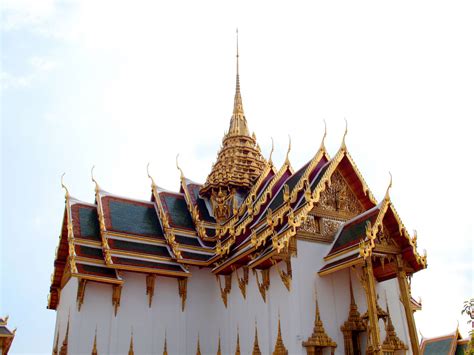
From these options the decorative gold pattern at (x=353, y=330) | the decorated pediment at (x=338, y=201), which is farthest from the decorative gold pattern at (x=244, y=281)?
the decorative gold pattern at (x=353, y=330)

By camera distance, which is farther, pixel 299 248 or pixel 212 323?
pixel 212 323

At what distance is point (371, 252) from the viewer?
8.60m

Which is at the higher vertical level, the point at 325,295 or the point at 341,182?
the point at 341,182

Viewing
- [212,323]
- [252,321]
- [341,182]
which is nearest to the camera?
[252,321]

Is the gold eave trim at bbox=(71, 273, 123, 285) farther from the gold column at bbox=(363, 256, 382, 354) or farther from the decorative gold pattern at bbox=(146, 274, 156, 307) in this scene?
the gold column at bbox=(363, 256, 382, 354)

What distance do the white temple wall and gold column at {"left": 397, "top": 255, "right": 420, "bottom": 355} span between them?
759 mm

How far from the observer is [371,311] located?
324 inches

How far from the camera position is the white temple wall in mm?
9125

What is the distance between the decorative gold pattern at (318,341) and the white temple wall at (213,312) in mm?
109

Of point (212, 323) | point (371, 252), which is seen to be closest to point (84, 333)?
point (212, 323)

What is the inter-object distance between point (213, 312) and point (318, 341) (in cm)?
398

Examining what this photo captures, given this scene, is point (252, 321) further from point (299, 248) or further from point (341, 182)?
point (341, 182)

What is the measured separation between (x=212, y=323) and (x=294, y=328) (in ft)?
11.8

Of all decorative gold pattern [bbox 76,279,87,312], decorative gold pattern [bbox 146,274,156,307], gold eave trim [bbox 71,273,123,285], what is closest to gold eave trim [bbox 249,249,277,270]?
decorative gold pattern [bbox 146,274,156,307]
